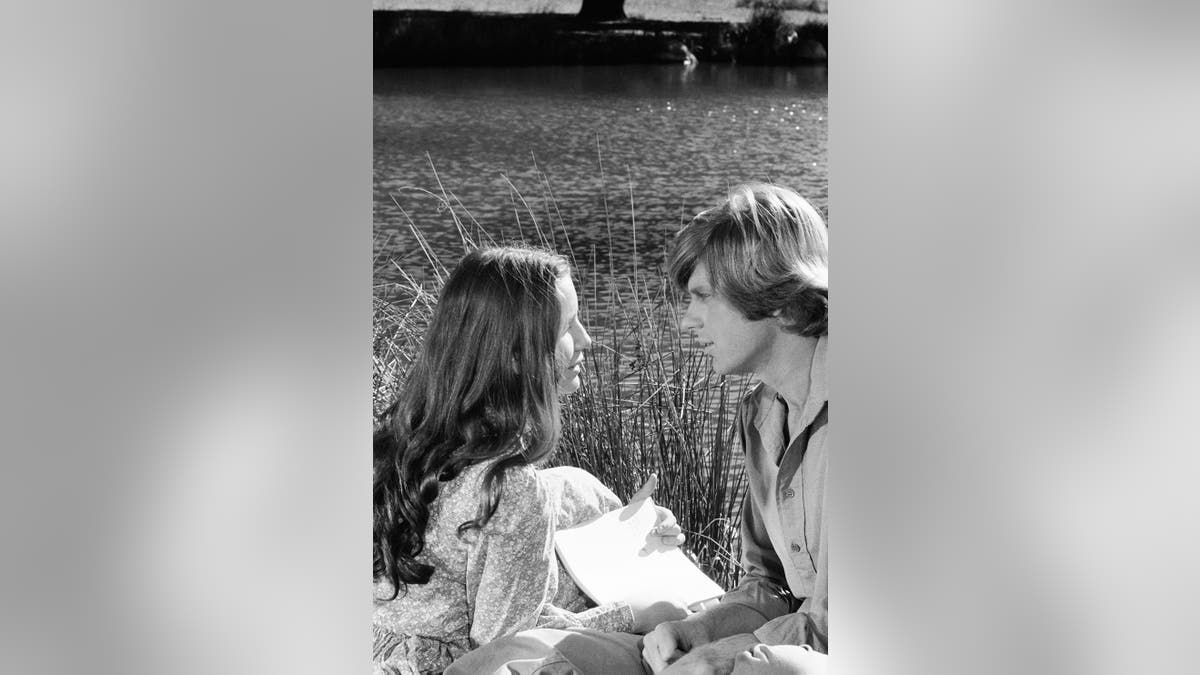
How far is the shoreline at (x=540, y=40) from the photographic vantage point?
506 cm

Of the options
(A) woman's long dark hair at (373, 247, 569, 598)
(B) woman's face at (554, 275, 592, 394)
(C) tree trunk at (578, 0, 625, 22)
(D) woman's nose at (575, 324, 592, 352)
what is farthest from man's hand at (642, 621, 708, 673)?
(C) tree trunk at (578, 0, 625, 22)

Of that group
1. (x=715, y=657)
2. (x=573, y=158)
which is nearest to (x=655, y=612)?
(x=715, y=657)

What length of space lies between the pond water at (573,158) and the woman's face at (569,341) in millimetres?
128

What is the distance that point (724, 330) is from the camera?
16.3ft

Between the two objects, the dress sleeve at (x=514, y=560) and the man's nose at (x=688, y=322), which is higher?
the man's nose at (x=688, y=322)

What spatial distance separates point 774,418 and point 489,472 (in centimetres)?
101

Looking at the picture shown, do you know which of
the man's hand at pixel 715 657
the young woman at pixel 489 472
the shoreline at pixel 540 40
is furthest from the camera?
the shoreline at pixel 540 40

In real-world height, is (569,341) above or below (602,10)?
below

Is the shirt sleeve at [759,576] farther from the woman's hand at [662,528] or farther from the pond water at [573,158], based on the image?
the pond water at [573,158]

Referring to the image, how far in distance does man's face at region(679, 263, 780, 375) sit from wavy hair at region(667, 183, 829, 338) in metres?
0.04

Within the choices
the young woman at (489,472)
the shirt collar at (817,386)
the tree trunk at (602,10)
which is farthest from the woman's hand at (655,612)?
the tree trunk at (602,10)

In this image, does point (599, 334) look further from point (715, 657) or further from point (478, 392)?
point (715, 657)
